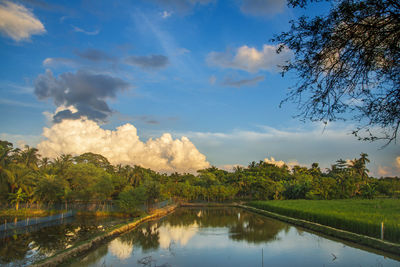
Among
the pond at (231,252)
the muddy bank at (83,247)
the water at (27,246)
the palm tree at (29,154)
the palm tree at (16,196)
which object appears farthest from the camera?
the palm tree at (29,154)

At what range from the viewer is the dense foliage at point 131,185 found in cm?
3312

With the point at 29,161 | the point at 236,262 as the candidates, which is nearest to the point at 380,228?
the point at 236,262

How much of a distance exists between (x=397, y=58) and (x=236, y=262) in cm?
926

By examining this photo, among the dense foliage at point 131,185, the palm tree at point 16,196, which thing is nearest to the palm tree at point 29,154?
the dense foliage at point 131,185

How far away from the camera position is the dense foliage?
33125mm

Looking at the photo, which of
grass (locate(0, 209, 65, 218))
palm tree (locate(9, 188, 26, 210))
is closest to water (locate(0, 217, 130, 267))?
grass (locate(0, 209, 65, 218))

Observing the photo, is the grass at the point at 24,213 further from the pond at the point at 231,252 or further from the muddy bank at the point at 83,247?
the pond at the point at 231,252

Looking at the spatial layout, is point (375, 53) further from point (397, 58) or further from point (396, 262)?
point (396, 262)

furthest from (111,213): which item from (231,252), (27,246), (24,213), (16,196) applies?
(231,252)

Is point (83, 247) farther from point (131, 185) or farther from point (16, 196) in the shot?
point (131, 185)

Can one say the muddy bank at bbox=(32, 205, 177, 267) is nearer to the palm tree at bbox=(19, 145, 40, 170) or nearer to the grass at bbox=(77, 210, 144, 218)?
the grass at bbox=(77, 210, 144, 218)

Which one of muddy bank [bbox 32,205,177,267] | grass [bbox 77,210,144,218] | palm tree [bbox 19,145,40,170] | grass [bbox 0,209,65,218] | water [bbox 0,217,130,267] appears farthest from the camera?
palm tree [bbox 19,145,40,170]

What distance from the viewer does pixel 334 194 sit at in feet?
176

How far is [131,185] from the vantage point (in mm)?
58781
